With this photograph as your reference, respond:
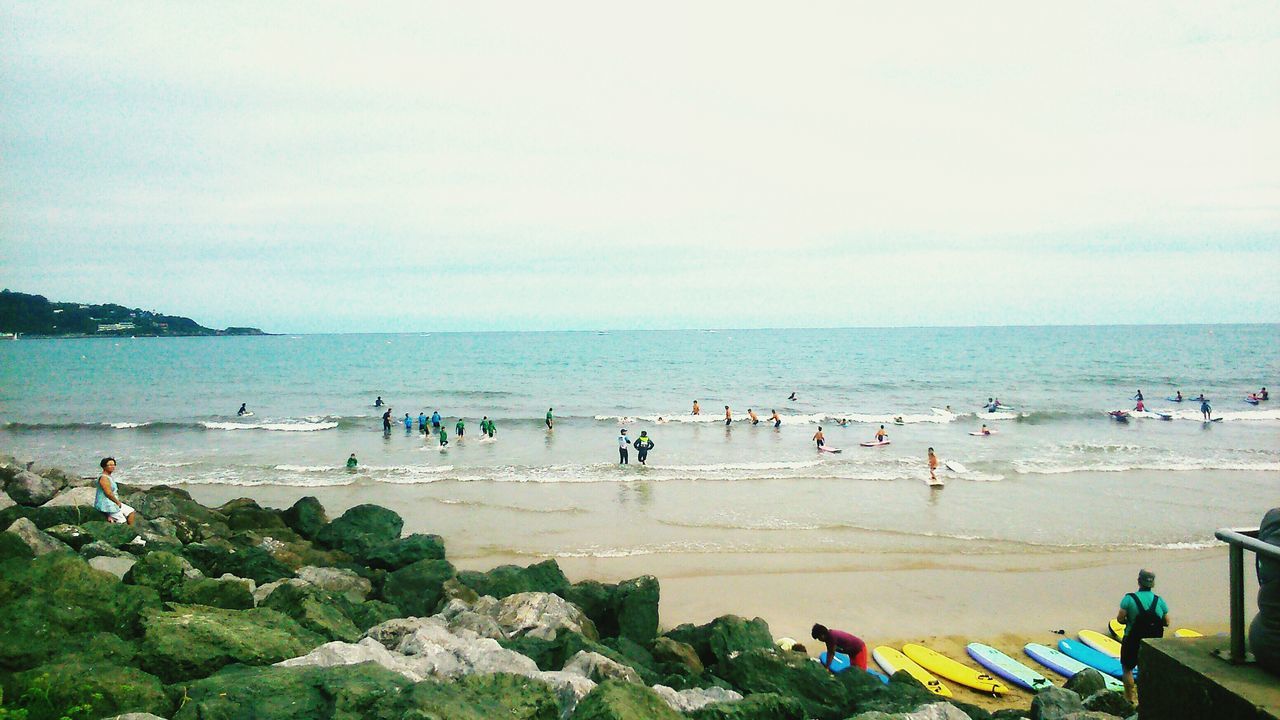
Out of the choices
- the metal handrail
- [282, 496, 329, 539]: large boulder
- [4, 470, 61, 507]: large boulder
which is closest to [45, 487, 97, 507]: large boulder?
[4, 470, 61, 507]: large boulder

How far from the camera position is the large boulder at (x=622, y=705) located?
16.1 ft

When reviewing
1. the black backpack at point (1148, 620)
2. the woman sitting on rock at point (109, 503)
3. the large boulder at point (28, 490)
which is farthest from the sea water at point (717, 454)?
the black backpack at point (1148, 620)

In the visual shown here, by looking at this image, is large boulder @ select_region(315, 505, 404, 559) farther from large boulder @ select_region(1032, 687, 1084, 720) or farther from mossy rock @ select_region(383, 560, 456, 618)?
large boulder @ select_region(1032, 687, 1084, 720)

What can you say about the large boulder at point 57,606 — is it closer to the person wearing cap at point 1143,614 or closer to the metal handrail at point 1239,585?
the metal handrail at point 1239,585

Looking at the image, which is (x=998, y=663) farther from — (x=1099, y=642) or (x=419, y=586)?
(x=419, y=586)

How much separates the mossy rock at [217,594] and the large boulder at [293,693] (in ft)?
7.23

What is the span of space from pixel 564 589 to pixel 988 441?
25.1 meters

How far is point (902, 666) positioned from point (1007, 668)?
144 centimetres

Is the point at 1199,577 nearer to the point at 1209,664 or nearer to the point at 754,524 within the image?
the point at 754,524

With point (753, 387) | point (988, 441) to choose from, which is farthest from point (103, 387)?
point (988, 441)

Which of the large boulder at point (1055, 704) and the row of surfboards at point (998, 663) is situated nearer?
the large boulder at point (1055, 704)

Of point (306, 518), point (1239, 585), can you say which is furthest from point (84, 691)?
point (306, 518)

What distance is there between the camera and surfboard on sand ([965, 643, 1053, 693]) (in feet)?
30.1

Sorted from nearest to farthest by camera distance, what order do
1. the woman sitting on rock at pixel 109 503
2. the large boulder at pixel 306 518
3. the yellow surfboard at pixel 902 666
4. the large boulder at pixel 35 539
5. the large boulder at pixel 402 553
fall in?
the large boulder at pixel 35 539, the yellow surfboard at pixel 902 666, the woman sitting on rock at pixel 109 503, the large boulder at pixel 402 553, the large boulder at pixel 306 518
